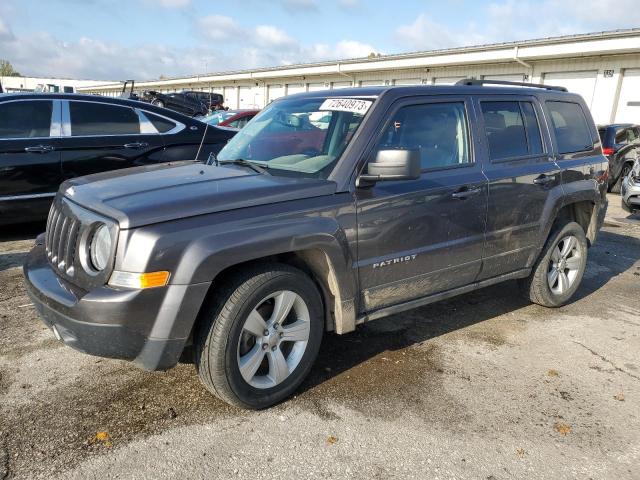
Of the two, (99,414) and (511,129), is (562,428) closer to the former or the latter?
(511,129)

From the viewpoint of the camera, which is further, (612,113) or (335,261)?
(612,113)

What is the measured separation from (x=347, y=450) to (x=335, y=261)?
1034mm

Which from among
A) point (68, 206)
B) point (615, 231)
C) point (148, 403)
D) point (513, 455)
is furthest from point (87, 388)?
point (615, 231)

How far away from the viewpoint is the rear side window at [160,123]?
6.79 m

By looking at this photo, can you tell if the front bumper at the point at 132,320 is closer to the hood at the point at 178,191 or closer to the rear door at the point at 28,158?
the hood at the point at 178,191

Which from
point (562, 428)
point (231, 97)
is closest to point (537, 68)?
point (562, 428)

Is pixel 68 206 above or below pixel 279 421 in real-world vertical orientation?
above

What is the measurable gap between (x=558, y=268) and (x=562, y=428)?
2224mm

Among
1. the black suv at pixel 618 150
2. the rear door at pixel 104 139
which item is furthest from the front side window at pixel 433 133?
the black suv at pixel 618 150

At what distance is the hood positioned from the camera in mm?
2678

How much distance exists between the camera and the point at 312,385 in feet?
11.2

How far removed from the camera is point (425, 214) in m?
3.56

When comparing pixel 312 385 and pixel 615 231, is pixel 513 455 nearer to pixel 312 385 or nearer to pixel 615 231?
pixel 312 385

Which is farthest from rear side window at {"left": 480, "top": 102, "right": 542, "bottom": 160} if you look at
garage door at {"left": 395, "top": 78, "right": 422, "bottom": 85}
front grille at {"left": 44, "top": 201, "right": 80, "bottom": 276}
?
garage door at {"left": 395, "top": 78, "right": 422, "bottom": 85}
